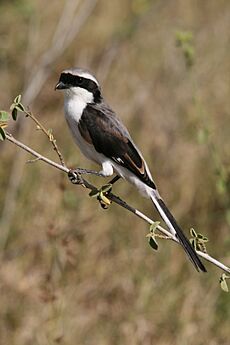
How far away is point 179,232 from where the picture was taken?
11.8 feet

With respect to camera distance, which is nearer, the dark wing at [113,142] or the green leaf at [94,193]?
the green leaf at [94,193]

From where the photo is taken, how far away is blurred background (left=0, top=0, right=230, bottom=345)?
185 inches

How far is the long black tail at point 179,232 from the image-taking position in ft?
10.9

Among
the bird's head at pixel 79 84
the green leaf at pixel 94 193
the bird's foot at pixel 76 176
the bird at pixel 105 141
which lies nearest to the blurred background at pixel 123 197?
the bird at pixel 105 141

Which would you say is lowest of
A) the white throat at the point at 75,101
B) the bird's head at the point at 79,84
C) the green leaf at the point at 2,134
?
the green leaf at the point at 2,134

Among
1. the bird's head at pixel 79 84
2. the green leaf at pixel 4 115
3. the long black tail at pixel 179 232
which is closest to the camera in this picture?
the green leaf at pixel 4 115

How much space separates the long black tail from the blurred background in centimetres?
41

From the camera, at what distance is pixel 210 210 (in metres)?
6.22

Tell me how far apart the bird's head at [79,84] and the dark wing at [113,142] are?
0.15 metres

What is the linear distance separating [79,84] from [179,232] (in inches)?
39.2

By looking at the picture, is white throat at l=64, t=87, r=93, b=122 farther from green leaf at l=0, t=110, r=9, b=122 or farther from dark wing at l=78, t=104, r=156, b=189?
green leaf at l=0, t=110, r=9, b=122

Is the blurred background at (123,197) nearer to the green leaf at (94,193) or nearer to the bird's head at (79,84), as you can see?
the bird's head at (79,84)

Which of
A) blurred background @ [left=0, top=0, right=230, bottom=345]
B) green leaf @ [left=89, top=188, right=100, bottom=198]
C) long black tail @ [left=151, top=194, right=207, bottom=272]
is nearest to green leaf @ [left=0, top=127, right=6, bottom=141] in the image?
green leaf @ [left=89, top=188, right=100, bottom=198]

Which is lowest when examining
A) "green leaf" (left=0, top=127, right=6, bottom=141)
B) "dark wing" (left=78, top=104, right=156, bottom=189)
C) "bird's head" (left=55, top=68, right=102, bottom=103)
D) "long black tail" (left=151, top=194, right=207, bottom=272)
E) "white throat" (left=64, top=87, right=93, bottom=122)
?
"long black tail" (left=151, top=194, right=207, bottom=272)
